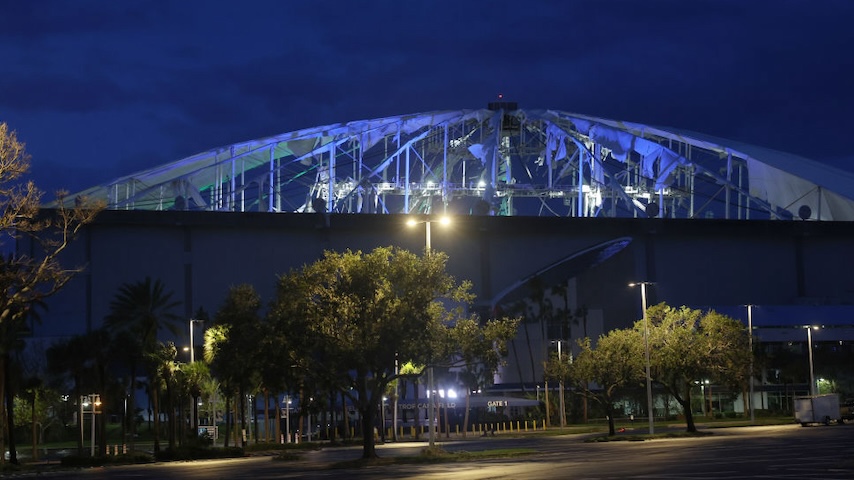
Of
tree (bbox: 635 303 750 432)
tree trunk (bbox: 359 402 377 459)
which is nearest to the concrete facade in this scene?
tree (bbox: 635 303 750 432)

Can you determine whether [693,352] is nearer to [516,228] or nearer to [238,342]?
[238,342]

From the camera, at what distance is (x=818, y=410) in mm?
77562

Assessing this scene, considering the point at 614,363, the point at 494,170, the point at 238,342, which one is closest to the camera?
the point at 238,342

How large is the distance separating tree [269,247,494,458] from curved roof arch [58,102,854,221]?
79583 mm

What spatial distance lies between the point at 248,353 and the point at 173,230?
82.3 meters

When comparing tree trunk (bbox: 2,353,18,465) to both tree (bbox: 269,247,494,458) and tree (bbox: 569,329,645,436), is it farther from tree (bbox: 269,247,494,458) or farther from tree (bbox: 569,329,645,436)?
tree (bbox: 569,329,645,436)

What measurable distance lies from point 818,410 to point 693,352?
10.2 m

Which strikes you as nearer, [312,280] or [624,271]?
[312,280]

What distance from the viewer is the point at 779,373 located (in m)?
126

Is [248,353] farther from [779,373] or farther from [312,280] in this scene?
[779,373]

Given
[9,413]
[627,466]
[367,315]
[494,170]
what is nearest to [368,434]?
[367,315]

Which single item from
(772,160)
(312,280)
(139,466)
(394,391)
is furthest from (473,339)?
(772,160)

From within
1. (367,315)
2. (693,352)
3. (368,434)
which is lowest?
(368,434)

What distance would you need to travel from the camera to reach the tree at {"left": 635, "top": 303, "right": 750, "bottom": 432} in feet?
246
